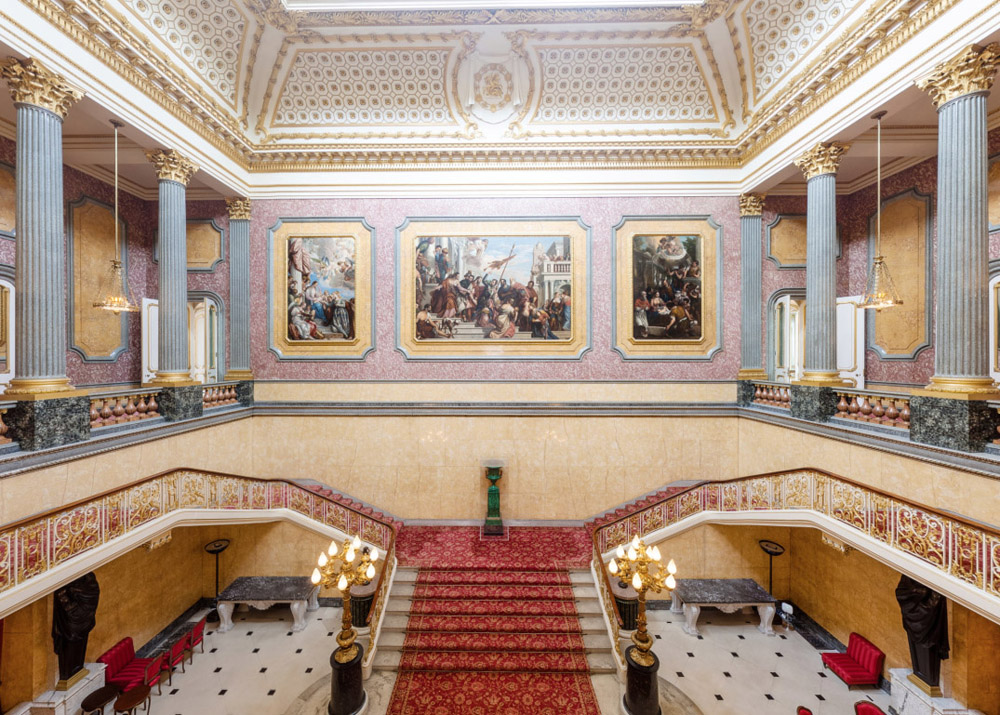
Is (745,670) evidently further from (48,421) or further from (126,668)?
(48,421)

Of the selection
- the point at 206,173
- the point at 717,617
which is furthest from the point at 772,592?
the point at 206,173

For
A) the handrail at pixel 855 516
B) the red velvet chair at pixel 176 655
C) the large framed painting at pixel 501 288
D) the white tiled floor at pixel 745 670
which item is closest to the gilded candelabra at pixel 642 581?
the white tiled floor at pixel 745 670

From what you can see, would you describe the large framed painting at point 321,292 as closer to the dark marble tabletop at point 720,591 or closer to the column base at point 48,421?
the column base at point 48,421

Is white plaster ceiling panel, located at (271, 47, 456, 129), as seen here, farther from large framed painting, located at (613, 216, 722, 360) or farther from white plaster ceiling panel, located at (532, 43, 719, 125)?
large framed painting, located at (613, 216, 722, 360)

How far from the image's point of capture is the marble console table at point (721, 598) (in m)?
7.36

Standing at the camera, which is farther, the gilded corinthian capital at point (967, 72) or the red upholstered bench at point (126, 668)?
the red upholstered bench at point (126, 668)

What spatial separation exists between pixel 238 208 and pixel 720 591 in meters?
12.2

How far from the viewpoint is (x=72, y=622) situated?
18.0 feet

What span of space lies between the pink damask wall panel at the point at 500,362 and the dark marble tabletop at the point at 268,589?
3.97m

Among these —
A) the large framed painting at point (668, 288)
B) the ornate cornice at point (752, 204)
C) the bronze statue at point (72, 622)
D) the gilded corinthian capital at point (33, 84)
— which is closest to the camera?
the gilded corinthian capital at point (33, 84)

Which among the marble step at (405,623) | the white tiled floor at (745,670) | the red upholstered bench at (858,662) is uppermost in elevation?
the marble step at (405,623)

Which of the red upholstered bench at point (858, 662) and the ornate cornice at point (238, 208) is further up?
the ornate cornice at point (238, 208)

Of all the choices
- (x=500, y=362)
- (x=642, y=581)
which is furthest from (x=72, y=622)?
(x=500, y=362)

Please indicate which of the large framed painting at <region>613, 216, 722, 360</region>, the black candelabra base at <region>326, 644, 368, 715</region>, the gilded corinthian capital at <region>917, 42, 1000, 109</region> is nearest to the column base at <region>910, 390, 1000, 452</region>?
the gilded corinthian capital at <region>917, 42, 1000, 109</region>
